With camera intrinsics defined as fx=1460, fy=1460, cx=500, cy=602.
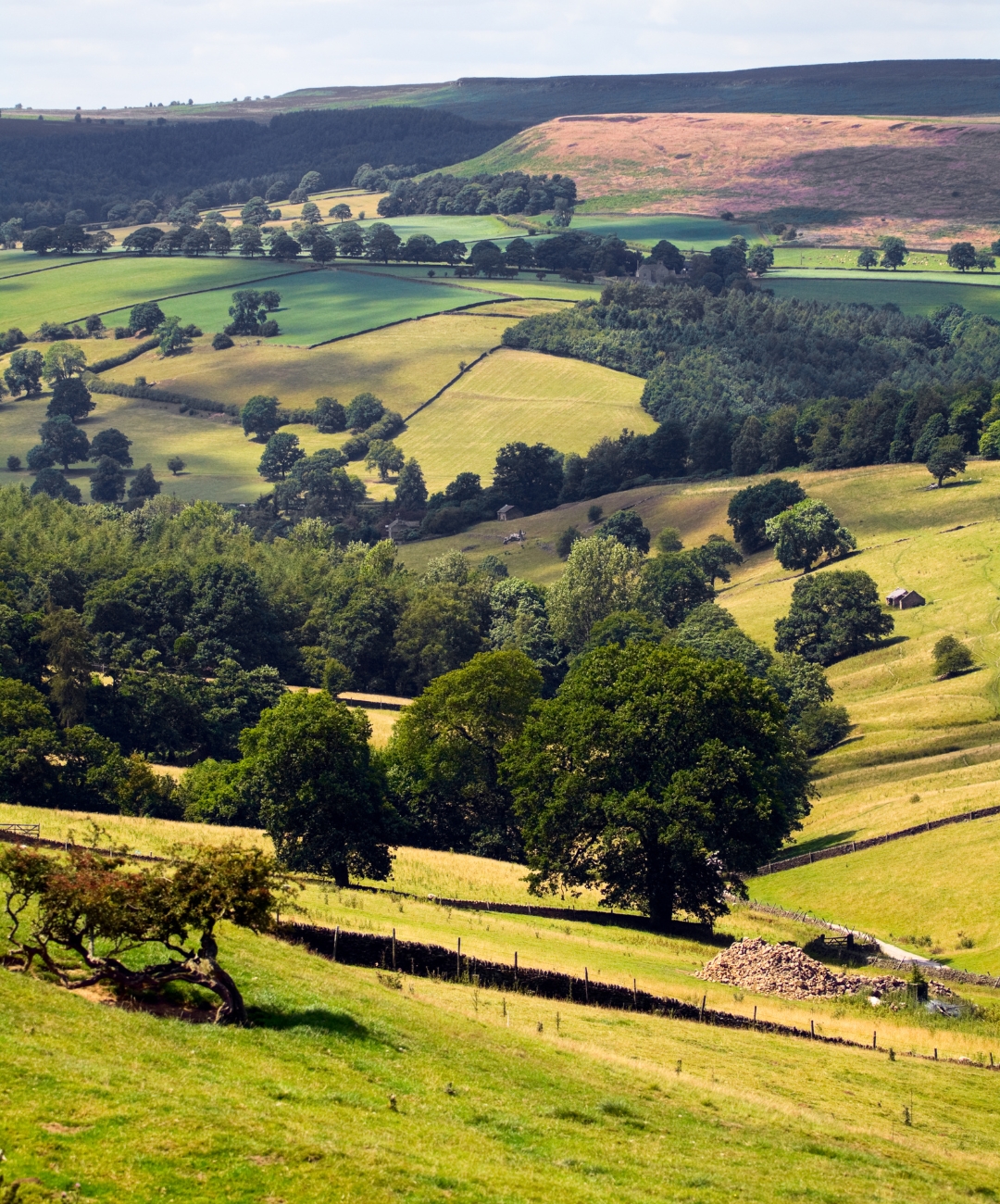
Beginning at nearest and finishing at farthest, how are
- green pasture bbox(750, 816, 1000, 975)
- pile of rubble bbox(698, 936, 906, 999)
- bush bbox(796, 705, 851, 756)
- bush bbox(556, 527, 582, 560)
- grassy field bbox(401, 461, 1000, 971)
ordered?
pile of rubble bbox(698, 936, 906, 999), green pasture bbox(750, 816, 1000, 975), grassy field bbox(401, 461, 1000, 971), bush bbox(796, 705, 851, 756), bush bbox(556, 527, 582, 560)

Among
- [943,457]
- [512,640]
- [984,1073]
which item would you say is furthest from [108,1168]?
[943,457]

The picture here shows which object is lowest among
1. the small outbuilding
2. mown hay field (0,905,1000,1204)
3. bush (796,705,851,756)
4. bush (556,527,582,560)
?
bush (556,527,582,560)

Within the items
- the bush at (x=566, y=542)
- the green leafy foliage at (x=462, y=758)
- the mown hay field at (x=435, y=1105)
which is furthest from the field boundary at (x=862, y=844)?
the bush at (x=566, y=542)

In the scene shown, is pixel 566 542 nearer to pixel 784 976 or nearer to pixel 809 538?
pixel 809 538

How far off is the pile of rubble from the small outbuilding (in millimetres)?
92379

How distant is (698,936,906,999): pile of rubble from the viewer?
54656 mm

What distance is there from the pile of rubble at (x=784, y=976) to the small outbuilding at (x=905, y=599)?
3637 inches

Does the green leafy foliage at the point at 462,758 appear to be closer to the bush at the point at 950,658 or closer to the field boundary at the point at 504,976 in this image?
the field boundary at the point at 504,976

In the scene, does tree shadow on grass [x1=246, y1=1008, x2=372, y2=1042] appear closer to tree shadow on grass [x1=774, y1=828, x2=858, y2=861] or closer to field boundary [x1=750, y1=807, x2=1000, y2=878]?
field boundary [x1=750, y1=807, x2=1000, y2=878]

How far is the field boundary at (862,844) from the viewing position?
8231 centimetres

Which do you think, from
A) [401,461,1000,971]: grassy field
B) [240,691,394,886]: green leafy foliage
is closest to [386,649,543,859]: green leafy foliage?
[240,691,394,886]: green leafy foliage

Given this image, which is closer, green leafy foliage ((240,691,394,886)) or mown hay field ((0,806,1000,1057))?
mown hay field ((0,806,1000,1057))

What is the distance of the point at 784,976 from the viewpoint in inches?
2169

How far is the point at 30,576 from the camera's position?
479 feet
